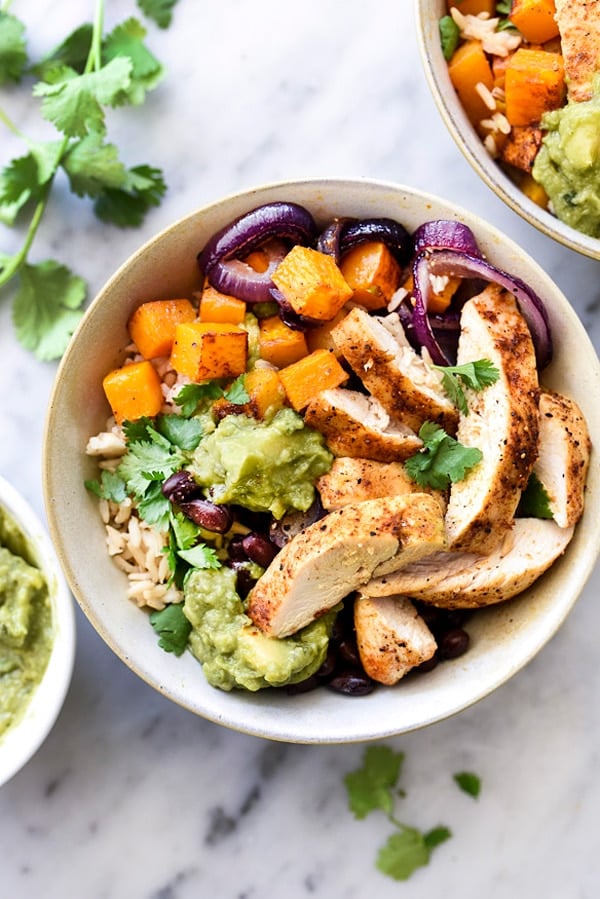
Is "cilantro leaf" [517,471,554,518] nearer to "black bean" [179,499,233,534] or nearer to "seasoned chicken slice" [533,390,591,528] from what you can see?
"seasoned chicken slice" [533,390,591,528]

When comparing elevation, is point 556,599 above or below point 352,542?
below

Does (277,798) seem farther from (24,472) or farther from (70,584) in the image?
(24,472)

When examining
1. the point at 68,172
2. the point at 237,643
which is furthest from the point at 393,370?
the point at 68,172

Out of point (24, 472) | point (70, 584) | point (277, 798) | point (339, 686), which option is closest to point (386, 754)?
point (277, 798)

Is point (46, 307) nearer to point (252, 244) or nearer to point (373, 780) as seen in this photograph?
point (252, 244)

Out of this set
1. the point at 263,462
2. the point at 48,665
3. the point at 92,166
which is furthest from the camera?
the point at 92,166

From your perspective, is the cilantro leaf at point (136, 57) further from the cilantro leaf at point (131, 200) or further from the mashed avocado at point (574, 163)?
the mashed avocado at point (574, 163)
